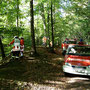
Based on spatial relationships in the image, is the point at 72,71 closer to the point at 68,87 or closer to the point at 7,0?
the point at 68,87

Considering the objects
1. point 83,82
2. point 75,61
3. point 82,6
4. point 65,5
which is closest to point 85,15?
point 82,6

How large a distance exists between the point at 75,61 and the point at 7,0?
874 cm

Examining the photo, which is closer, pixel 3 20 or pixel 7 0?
pixel 7 0

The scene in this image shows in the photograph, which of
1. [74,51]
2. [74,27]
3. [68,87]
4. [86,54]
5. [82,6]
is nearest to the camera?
[68,87]

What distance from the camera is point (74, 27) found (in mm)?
22922

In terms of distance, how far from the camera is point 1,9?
11000mm

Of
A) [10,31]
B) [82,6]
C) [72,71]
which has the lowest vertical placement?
[72,71]

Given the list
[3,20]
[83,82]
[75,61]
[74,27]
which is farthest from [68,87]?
[74,27]

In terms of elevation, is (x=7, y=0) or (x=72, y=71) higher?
(x=7, y=0)

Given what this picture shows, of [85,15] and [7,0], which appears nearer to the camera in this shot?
[7,0]

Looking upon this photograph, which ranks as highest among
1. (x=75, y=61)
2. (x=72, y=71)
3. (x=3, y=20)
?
(x=3, y=20)

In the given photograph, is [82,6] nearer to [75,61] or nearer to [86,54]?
[86,54]

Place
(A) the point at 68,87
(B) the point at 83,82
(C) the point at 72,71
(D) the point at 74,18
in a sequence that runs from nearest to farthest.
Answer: (A) the point at 68,87 < (B) the point at 83,82 < (C) the point at 72,71 < (D) the point at 74,18

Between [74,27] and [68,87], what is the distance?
18887mm
